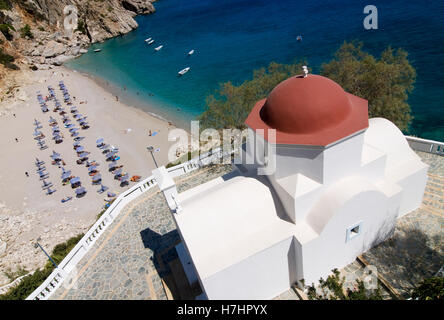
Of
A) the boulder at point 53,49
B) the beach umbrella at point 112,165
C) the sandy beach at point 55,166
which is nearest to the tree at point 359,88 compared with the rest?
the sandy beach at point 55,166

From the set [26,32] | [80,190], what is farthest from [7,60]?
[80,190]

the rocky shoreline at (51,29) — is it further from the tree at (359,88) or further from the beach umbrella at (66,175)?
the tree at (359,88)

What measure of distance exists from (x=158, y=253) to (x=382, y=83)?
21438 millimetres

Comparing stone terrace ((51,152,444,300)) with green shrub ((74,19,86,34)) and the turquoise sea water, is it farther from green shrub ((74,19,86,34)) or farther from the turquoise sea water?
green shrub ((74,19,86,34))

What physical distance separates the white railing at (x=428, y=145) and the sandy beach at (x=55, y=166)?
26.0 meters

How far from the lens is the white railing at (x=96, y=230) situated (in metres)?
15.7

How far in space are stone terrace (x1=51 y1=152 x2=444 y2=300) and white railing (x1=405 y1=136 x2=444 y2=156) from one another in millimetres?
451

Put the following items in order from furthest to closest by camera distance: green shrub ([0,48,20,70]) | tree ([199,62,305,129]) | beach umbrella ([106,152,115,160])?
1. green shrub ([0,48,20,70])
2. beach umbrella ([106,152,115,160])
3. tree ([199,62,305,129])

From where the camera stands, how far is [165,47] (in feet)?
267

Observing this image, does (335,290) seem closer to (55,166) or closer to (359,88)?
(359,88)

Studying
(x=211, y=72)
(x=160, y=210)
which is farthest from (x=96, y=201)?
(x=211, y=72)

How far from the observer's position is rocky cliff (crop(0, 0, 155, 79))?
69250 mm

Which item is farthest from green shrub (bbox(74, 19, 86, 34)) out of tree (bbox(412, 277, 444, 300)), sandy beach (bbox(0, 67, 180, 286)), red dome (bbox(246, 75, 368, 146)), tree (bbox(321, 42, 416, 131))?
tree (bbox(412, 277, 444, 300))
